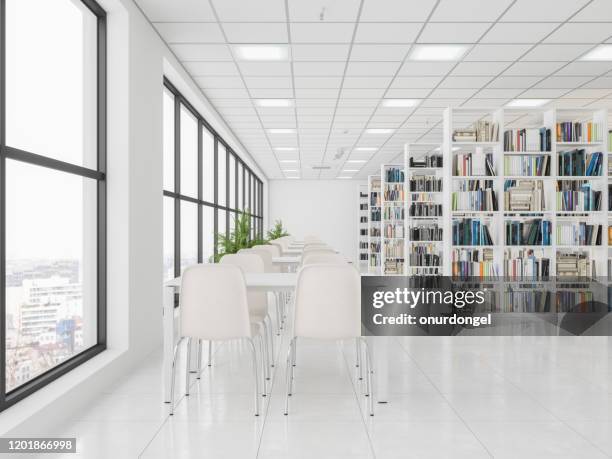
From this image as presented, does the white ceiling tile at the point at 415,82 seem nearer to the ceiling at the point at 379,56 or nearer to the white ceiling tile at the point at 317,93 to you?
the ceiling at the point at 379,56

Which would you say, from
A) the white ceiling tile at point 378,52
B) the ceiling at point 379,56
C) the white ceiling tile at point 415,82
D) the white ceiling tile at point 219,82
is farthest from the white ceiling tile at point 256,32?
the white ceiling tile at point 415,82

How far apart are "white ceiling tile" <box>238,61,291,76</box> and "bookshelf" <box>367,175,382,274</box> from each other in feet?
23.4

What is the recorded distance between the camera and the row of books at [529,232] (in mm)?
5219

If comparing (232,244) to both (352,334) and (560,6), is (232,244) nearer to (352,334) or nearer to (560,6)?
(352,334)

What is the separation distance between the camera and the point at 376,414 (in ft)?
9.29

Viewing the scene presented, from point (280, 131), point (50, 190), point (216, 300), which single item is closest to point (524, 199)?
point (216, 300)

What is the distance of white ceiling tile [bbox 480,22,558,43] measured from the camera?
4.38 meters

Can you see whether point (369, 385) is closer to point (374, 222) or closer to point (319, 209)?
point (374, 222)

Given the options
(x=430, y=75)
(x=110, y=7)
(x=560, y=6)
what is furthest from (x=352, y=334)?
(x=430, y=75)

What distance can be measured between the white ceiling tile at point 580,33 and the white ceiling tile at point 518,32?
0.11m

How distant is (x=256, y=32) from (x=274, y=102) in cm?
232

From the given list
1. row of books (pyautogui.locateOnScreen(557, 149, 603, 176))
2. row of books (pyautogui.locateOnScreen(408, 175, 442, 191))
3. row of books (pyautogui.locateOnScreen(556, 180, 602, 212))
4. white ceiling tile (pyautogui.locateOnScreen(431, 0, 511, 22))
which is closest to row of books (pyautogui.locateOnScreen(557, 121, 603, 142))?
row of books (pyautogui.locateOnScreen(557, 149, 603, 176))

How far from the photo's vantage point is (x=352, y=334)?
113 inches

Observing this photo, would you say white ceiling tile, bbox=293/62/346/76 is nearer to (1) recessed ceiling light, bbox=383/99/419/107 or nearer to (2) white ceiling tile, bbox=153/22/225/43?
(2) white ceiling tile, bbox=153/22/225/43
